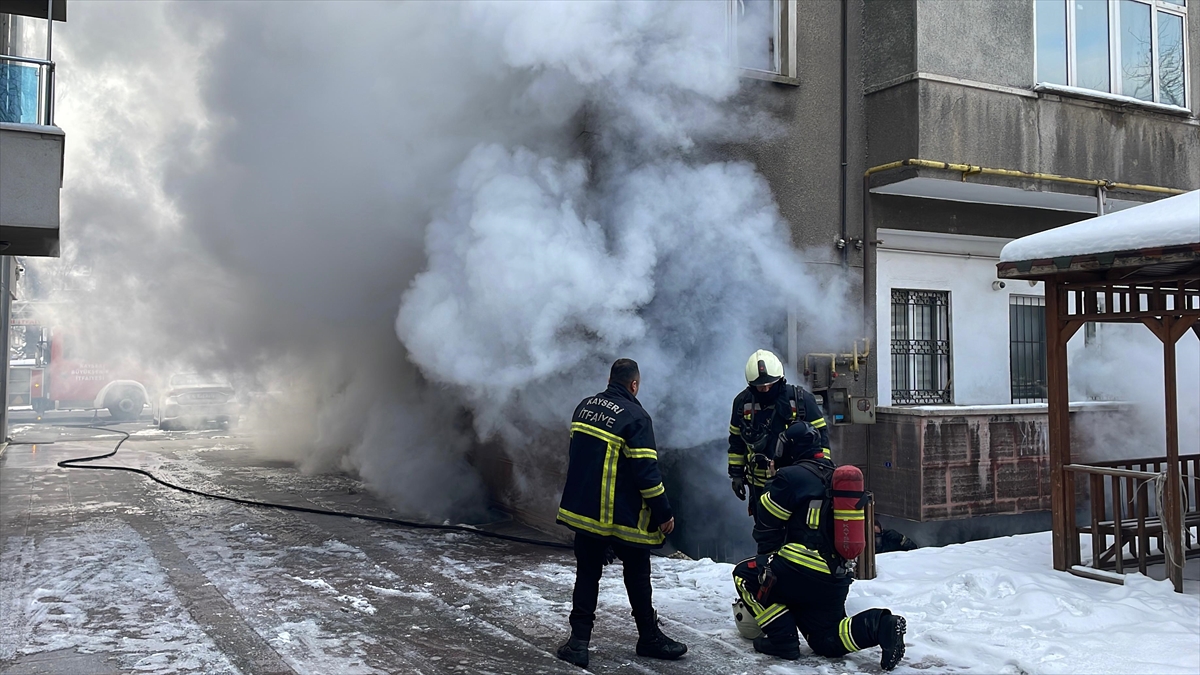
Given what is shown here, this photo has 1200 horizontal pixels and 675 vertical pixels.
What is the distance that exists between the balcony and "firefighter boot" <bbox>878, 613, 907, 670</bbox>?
6.70 m

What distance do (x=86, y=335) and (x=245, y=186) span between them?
18.0 m

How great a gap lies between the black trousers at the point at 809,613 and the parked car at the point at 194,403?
19659 millimetres

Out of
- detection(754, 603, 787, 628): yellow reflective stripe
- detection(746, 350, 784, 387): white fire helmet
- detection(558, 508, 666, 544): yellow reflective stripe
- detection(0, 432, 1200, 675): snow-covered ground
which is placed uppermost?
detection(746, 350, 784, 387): white fire helmet

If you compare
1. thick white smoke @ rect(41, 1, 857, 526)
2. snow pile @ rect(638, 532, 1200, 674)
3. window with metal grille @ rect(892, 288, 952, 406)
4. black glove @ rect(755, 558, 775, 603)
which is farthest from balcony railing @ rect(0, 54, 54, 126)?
window with metal grille @ rect(892, 288, 952, 406)

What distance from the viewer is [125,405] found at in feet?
85.7

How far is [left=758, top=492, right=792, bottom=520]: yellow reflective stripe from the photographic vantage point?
16.5ft

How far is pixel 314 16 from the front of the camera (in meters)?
9.14

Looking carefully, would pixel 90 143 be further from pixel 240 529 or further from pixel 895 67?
pixel 895 67

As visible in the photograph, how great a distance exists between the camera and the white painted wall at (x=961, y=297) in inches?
383

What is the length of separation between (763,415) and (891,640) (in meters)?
1.62

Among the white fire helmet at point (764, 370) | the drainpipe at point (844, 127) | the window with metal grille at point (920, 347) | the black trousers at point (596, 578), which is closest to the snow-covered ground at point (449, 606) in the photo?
the black trousers at point (596, 578)

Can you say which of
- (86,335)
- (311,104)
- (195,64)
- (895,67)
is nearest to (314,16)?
(311,104)

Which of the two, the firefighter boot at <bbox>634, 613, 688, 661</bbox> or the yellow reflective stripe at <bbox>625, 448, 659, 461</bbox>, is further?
the firefighter boot at <bbox>634, 613, 688, 661</bbox>

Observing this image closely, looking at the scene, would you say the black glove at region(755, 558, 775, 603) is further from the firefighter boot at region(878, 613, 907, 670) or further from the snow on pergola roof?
the snow on pergola roof
